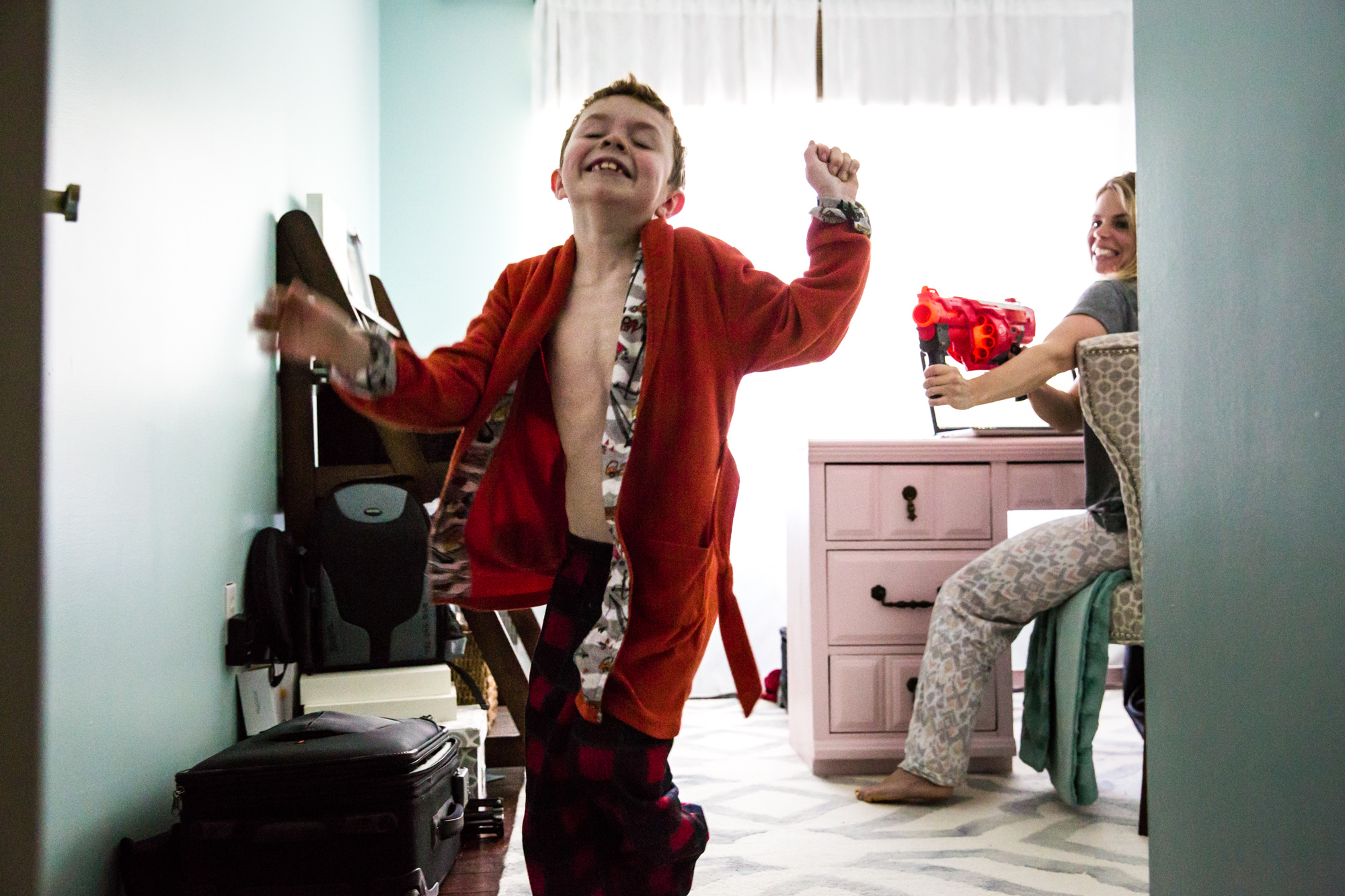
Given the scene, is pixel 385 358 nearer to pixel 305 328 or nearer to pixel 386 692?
pixel 305 328

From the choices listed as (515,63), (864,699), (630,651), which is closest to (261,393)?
(630,651)

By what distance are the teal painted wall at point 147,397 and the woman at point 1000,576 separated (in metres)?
1.19

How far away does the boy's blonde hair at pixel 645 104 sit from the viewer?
114 cm

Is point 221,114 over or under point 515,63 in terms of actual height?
under

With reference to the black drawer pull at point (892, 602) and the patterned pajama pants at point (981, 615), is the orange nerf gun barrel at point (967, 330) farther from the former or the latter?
the black drawer pull at point (892, 602)

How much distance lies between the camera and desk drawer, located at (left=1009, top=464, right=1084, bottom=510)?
2.18m

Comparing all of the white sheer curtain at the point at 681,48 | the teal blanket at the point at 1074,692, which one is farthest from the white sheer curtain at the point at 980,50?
the teal blanket at the point at 1074,692

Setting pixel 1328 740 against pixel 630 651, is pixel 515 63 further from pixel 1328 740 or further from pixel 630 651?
pixel 1328 740

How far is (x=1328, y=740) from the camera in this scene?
663 millimetres

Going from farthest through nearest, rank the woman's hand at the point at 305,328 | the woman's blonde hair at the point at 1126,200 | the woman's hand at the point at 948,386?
A: the woman's blonde hair at the point at 1126,200 → the woman's hand at the point at 948,386 → the woman's hand at the point at 305,328

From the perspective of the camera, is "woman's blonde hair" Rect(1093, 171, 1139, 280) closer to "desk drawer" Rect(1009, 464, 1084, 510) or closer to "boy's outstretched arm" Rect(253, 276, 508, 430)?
"desk drawer" Rect(1009, 464, 1084, 510)

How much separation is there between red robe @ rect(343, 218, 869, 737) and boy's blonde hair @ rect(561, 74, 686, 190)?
0.30ft

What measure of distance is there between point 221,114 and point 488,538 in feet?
3.29

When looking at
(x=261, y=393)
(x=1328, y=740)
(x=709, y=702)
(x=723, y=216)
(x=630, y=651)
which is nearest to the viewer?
(x=1328, y=740)
